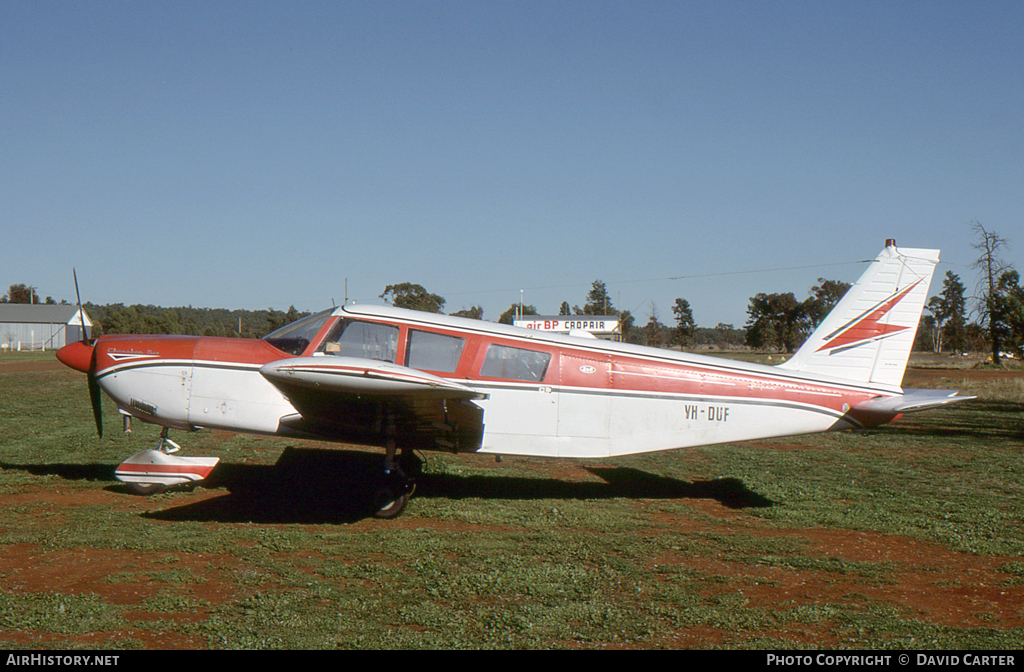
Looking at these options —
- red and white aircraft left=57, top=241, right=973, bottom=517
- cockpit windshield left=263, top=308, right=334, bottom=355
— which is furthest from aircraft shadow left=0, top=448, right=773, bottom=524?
cockpit windshield left=263, top=308, right=334, bottom=355

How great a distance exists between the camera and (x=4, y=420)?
14.3 m

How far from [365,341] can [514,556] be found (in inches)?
116

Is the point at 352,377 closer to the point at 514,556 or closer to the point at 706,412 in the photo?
the point at 514,556

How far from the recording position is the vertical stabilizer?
7961 millimetres

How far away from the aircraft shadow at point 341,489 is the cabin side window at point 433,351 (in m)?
1.86

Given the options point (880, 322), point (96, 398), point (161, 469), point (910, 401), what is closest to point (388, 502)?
point (161, 469)

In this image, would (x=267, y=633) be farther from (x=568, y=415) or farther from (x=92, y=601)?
(x=568, y=415)

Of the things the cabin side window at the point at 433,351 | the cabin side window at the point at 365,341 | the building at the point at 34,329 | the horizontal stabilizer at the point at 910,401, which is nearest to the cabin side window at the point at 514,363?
the cabin side window at the point at 433,351

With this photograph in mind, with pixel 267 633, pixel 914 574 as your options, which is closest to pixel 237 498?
pixel 267 633

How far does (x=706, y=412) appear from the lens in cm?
→ 781

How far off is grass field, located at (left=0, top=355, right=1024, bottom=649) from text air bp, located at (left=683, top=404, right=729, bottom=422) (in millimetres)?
1168

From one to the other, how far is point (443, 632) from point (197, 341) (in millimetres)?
4966

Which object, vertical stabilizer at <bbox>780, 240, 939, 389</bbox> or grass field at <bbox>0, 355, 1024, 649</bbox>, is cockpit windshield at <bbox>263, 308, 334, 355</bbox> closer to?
grass field at <bbox>0, 355, 1024, 649</bbox>
